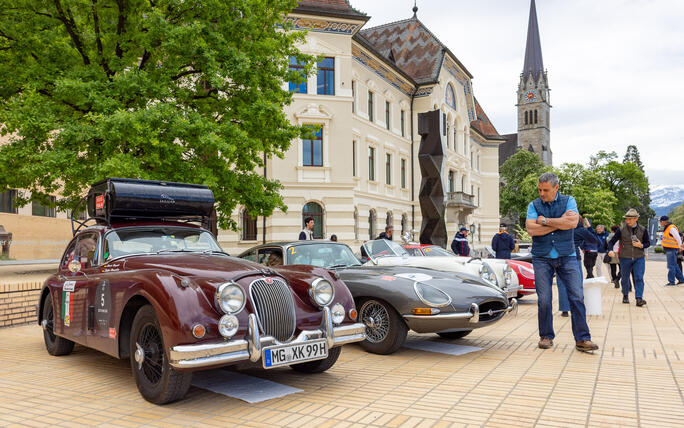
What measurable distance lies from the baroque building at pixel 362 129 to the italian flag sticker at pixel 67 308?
1424 cm

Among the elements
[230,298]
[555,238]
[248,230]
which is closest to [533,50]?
[248,230]

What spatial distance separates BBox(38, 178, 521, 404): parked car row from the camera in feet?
15.1

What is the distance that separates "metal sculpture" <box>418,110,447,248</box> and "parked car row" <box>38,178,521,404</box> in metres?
12.5

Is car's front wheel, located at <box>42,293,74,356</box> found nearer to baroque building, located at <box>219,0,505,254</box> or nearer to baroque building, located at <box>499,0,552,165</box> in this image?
baroque building, located at <box>219,0,505,254</box>

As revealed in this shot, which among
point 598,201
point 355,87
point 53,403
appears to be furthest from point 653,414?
point 598,201

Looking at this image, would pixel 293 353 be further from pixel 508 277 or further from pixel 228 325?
pixel 508 277

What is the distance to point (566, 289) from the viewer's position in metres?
6.98

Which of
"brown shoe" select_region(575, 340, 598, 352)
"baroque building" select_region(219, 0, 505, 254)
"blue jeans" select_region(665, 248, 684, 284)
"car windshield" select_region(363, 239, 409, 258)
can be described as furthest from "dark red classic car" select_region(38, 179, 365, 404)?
"blue jeans" select_region(665, 248, 684, 284)

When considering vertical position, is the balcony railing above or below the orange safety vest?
above

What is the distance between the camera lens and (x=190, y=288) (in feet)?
15.3

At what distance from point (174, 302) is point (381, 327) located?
10.5 feet

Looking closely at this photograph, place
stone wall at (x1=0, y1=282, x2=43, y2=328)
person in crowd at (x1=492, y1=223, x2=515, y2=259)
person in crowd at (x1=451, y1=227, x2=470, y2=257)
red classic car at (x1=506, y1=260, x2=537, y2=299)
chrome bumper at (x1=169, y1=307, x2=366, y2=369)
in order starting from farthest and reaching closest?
person in crowd at (x1=451, y1=227, x2=470, y2=257) < person in crowd at (x1=492, y1=223, x2=515, y2=259) < red classic car at (x1=506, y1=260, x2=537, y2=299) < stone wall at (x1=0, y1=282, x2=43, y2=328) < chrome bumper at (x1=169, y1=307, x2=366, y2=369)

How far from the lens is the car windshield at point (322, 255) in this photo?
7723 mm

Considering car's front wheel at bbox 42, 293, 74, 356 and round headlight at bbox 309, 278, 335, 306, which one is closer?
round headlight at bbox 309, 278, 335, 306
